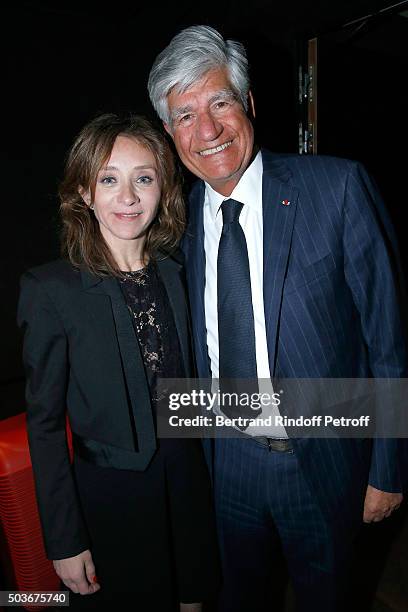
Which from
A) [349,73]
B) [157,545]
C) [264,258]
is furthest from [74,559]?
[349,73]

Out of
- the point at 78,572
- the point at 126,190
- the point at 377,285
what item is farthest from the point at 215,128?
the point at 78,572

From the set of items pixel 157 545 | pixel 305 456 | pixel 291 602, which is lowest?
pixel 291 602

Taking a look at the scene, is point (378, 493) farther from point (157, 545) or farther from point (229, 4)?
point (229, 4)

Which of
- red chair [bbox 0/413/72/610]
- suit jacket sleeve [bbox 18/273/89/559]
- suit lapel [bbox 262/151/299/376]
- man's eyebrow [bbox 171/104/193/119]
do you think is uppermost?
man's eyebrow [bbox 171/104/193/119]

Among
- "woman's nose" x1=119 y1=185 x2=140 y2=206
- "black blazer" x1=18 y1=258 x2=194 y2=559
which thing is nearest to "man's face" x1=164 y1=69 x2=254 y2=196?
"woman's nose" x1=119 y1=185 x2=140 y2=206

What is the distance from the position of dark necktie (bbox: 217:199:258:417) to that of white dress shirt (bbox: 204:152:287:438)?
3cm

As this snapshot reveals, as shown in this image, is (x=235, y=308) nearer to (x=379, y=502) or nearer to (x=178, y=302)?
(x=178, y=302)

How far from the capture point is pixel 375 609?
226 cm

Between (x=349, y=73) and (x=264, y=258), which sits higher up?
(x=349, y=73)

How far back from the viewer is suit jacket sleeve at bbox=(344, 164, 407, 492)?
137 cm

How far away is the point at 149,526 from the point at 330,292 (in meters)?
0.97

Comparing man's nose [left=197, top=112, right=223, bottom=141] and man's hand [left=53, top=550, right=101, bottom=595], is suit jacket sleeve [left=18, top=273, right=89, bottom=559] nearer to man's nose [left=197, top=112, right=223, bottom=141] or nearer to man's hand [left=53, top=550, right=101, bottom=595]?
man's hand [left=53, top=550, right=101, bottom=595]

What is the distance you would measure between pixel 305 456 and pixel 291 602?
133cm

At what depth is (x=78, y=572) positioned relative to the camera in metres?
1.49
